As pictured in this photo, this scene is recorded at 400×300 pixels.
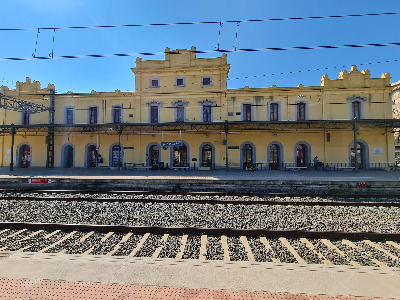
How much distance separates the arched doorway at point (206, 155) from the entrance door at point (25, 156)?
18.4m

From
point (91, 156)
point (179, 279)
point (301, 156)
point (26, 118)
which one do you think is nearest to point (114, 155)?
point (91, 156)

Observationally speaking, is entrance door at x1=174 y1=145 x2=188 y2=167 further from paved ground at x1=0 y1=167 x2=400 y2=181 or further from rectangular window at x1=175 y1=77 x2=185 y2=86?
rectangular window at x1=175 y1=77 x2=185 y2=86

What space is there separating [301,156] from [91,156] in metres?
21.1

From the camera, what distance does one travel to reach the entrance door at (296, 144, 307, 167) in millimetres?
18594

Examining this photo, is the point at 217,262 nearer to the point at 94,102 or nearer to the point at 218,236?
the point at 218,236

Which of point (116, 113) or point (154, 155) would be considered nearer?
point (154, 155)

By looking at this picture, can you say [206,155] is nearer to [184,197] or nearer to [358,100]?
[184,197]

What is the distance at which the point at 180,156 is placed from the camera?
19.5 meters

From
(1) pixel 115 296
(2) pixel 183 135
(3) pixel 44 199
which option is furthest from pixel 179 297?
(2) pixel 183 135

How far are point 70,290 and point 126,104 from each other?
63.7ft

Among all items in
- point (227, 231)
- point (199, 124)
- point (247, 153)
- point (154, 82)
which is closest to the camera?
point (227, 231)

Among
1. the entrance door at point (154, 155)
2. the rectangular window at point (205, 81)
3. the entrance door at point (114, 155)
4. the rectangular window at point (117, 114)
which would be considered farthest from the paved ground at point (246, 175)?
the rectangular window at point (205, 81)

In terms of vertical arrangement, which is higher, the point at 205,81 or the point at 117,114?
the point at 205,81

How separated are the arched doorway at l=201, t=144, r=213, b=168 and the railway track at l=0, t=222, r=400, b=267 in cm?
1442
